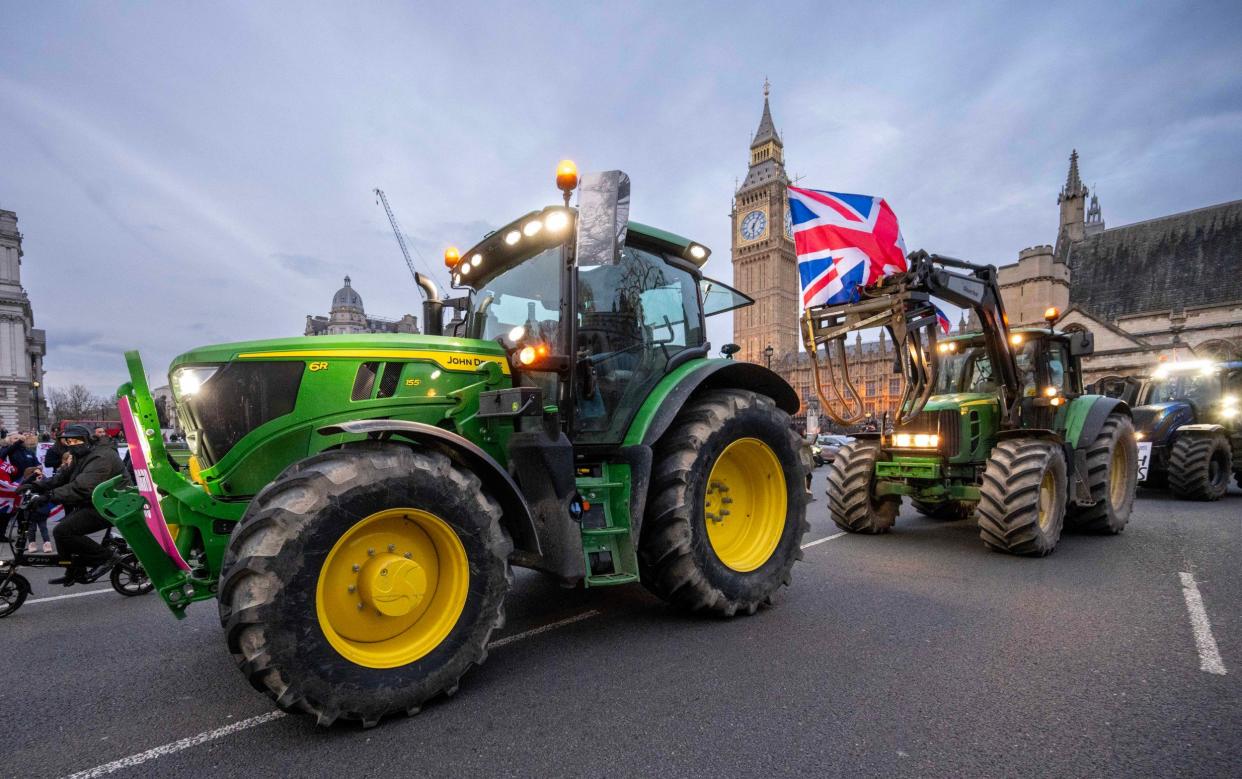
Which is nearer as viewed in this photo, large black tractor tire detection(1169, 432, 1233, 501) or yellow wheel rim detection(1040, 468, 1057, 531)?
yellow wheel rim detection(1040, 468, 1057, 531)

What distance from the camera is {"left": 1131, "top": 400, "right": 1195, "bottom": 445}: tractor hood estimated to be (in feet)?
31.8

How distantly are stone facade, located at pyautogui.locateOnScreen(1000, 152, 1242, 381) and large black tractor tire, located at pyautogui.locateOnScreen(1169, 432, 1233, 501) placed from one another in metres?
25.2

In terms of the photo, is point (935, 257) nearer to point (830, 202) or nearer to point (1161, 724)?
point (830, 202)

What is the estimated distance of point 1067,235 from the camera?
42.5 m

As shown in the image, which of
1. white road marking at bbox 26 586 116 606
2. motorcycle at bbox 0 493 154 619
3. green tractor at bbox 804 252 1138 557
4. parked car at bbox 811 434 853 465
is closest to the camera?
motorcycle at bbox 0 493 154 619

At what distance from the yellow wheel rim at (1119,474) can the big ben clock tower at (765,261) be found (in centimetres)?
7505

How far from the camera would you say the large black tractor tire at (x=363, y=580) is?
86.6 inches

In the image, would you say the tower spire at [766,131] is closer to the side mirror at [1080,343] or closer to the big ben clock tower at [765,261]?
the big ben clock tower at [765,261]

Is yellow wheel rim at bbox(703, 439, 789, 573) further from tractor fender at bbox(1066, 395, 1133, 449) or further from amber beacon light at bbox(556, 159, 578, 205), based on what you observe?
tractor fender at bbox(1066, 395, 1133, 449)

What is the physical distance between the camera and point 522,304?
3.77m

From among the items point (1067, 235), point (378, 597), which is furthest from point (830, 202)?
point (1067, 235)

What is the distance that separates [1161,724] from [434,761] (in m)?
2.99

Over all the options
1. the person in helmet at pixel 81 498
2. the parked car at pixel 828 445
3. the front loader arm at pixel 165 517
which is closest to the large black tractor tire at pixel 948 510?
the front loader arm at pixel 165 517

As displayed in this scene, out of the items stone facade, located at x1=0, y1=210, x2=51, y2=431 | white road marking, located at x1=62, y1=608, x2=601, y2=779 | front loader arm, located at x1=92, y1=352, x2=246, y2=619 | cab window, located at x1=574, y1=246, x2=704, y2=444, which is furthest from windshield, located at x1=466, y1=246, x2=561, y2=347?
stone facade, located at x1=0, y1=210, x2=51, y2=431
